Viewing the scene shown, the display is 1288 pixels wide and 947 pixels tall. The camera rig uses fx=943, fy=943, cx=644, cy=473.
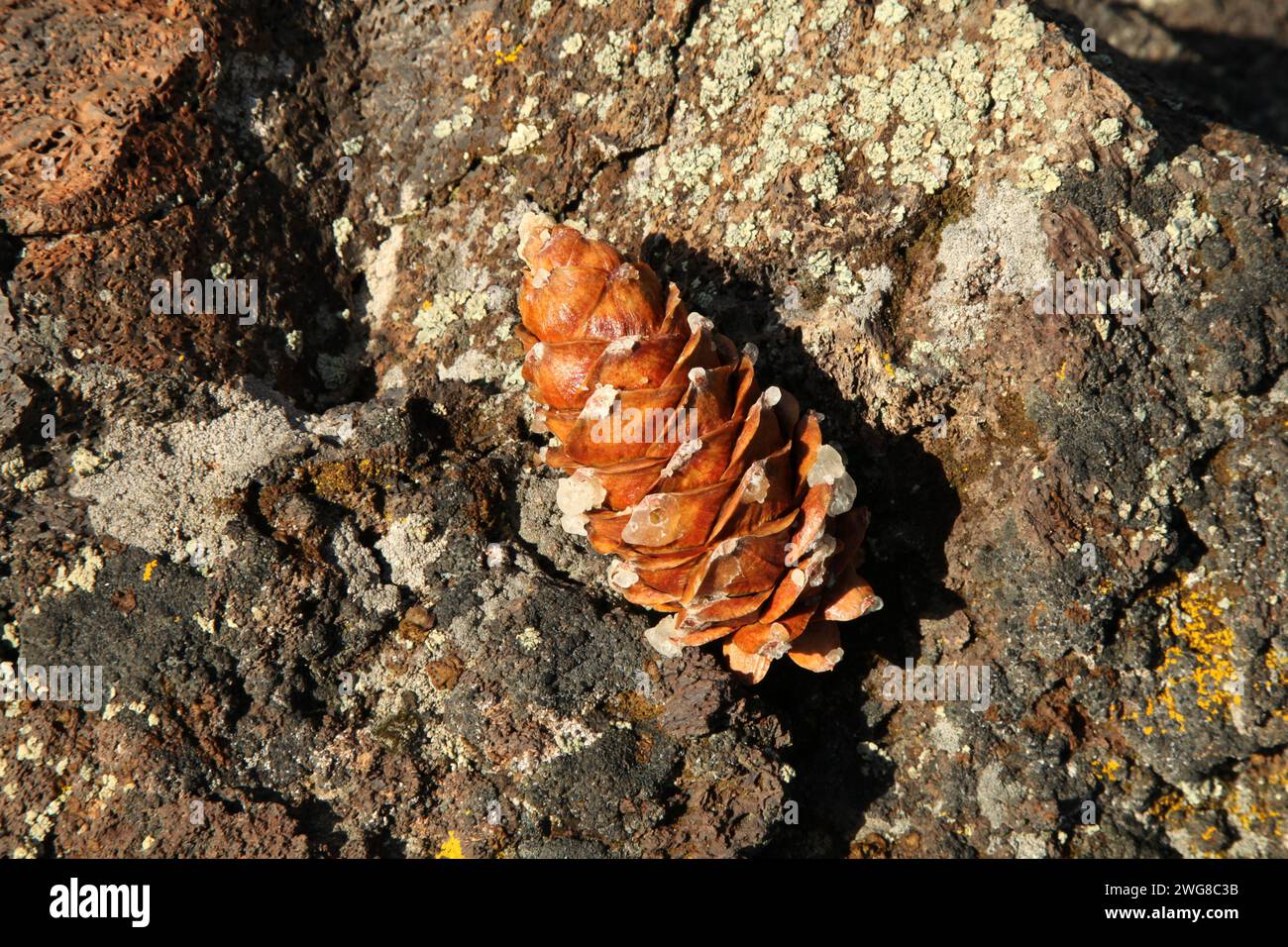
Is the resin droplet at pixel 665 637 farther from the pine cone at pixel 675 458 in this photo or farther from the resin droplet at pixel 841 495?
the resin droplet at pixel 841 495

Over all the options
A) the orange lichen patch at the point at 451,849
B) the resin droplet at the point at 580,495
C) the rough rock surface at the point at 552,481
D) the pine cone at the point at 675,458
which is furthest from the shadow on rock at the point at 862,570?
the orange lichen patch at the point at 451,849

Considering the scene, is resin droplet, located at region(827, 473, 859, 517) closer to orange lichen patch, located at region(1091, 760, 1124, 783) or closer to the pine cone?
the pine cone

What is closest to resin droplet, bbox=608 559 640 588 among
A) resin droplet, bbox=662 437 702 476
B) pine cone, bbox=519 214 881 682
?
pine cone, bbox=519 214 881 682

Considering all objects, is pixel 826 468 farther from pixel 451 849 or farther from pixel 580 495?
pixel 451 849

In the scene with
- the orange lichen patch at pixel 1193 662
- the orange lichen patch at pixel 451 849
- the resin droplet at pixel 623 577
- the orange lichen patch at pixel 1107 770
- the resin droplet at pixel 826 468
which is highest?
the resin droplet at pixel 826 468

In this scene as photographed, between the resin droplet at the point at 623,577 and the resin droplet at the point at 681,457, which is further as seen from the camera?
the resin droplet at the point at 623,577
